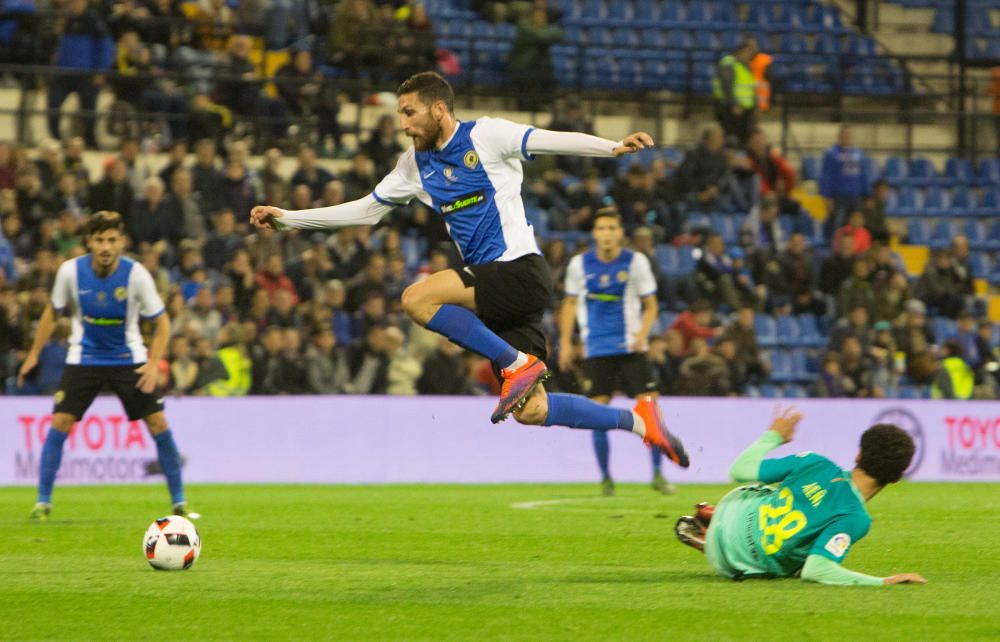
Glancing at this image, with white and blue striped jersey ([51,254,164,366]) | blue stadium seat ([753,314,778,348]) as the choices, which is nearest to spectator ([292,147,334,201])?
blue stadium seat ([753,314,778,348])

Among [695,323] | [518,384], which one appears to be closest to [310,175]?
[695,323]

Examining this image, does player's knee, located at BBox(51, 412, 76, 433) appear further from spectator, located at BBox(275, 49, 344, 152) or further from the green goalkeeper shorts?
spectator, located at BBox(275, 49, 344, 152)

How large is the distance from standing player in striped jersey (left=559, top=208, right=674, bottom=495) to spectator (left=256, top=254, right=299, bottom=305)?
4.78 m

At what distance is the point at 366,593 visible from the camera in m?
7.64

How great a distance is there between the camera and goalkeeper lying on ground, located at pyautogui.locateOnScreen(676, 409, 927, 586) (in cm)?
750

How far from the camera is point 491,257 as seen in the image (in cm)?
903

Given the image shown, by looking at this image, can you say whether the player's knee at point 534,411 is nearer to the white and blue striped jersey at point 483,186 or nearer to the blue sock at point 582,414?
the blue sock at point 582,414

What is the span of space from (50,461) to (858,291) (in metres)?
12.6

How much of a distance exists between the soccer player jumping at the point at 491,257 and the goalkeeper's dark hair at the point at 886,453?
5.55 feet

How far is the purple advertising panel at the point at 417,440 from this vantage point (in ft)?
56.3

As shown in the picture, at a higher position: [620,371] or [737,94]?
[737,94]

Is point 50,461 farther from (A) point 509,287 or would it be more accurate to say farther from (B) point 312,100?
(B) point 312,100

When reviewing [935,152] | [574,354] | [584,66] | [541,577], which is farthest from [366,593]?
[935,152]

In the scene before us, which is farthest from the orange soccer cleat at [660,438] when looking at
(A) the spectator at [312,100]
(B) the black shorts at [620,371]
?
(A) the spectator at [312,100]
